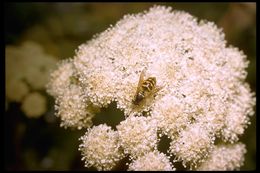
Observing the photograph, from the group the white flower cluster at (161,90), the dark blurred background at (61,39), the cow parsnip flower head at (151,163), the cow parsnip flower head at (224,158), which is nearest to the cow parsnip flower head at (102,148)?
the white flower cluster at (161,90)

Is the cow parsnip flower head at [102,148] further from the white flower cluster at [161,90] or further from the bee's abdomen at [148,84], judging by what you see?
the bee's abdomen at [148,84]

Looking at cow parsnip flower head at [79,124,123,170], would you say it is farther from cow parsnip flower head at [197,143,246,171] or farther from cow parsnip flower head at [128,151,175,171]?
cow parsnip flower head at [197,143,246,171]

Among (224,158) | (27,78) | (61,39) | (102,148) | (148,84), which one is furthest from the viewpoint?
(61,39)

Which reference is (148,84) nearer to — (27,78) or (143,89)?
(143,89)

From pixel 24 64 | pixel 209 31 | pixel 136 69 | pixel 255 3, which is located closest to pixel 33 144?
pixel 24 64

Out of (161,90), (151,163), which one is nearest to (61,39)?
(161,90)

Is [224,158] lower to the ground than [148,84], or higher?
lower
